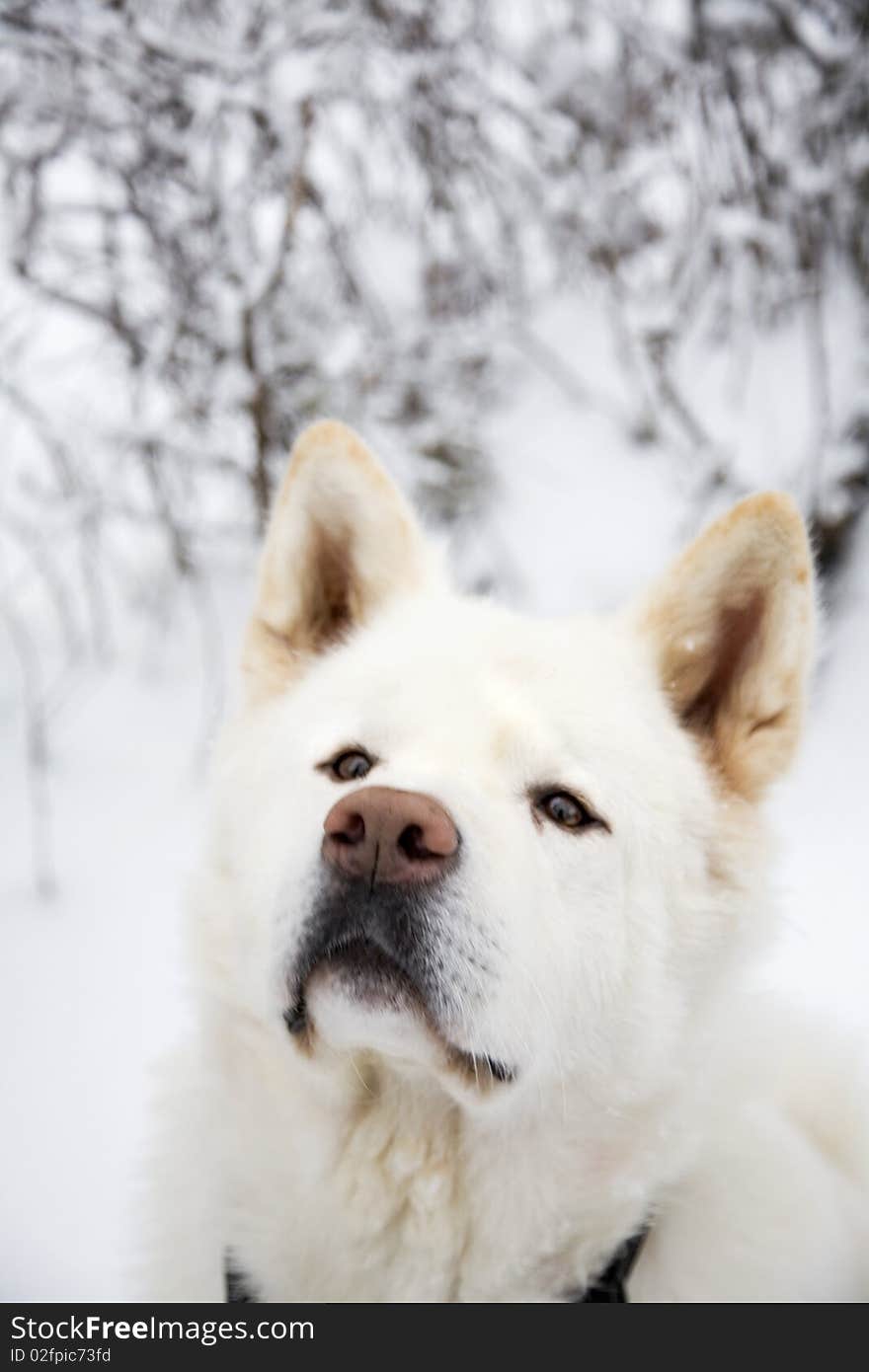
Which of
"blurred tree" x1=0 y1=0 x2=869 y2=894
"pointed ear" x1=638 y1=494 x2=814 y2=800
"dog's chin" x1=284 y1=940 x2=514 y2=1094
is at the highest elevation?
"blurred tree" x1=0 y1=0 x2=869 y2=894

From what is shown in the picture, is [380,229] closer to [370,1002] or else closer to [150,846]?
[150,846]

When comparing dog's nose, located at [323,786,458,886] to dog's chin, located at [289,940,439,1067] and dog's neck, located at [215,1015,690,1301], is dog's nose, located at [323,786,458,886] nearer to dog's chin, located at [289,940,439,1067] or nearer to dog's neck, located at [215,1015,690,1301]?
dog's chin, located at [289,940,439,1067]

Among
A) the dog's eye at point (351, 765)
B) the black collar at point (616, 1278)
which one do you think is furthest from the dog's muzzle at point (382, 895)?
the black collar at point (616, 1278)

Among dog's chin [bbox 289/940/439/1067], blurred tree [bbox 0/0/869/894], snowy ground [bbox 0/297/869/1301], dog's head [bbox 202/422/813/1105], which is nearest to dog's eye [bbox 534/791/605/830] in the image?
dog's head [bbox 202/422/813/1105]

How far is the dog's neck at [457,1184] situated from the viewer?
174 centimetres

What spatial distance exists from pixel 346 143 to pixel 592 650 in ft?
12.9

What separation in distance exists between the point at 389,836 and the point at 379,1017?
13.1 inches

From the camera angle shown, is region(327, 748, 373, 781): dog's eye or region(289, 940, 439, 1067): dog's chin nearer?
region(289, 940, 439, 1067): dog's chin

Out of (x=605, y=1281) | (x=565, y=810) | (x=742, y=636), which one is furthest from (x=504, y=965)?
(x=742, y=636)

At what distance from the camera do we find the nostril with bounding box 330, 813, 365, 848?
1406 mm

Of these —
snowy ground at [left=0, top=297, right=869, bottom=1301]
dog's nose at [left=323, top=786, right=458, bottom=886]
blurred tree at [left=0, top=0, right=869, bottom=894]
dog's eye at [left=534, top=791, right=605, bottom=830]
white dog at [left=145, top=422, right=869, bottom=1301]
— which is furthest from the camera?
blurred tree at [left=0, top=0, right=869, bottom=894]

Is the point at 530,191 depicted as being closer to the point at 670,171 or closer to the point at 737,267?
the point at 670,171

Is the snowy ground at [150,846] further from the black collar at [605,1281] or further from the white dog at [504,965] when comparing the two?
the black collar at [605,1281]

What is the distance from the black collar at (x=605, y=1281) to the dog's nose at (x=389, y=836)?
3.28 feet
